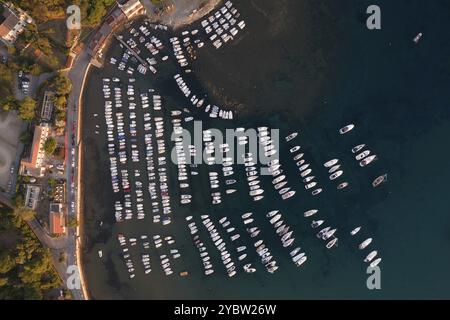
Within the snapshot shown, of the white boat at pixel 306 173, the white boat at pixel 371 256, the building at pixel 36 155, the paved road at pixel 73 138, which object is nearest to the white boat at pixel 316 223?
the white boat at pixel 306 173

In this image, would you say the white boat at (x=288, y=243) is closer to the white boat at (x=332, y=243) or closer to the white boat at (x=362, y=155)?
the white boat at (x=332, y=243)

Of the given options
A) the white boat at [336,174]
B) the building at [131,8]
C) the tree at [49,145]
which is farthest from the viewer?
the building at [131,8]

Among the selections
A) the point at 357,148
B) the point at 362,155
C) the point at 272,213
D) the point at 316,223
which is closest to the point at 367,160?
the point at 362,155

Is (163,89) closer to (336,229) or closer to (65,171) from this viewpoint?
(65,171)

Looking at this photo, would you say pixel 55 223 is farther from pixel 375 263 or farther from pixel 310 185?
pixel 375 263

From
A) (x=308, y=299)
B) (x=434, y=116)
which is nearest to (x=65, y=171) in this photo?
(x=308, y=299)
